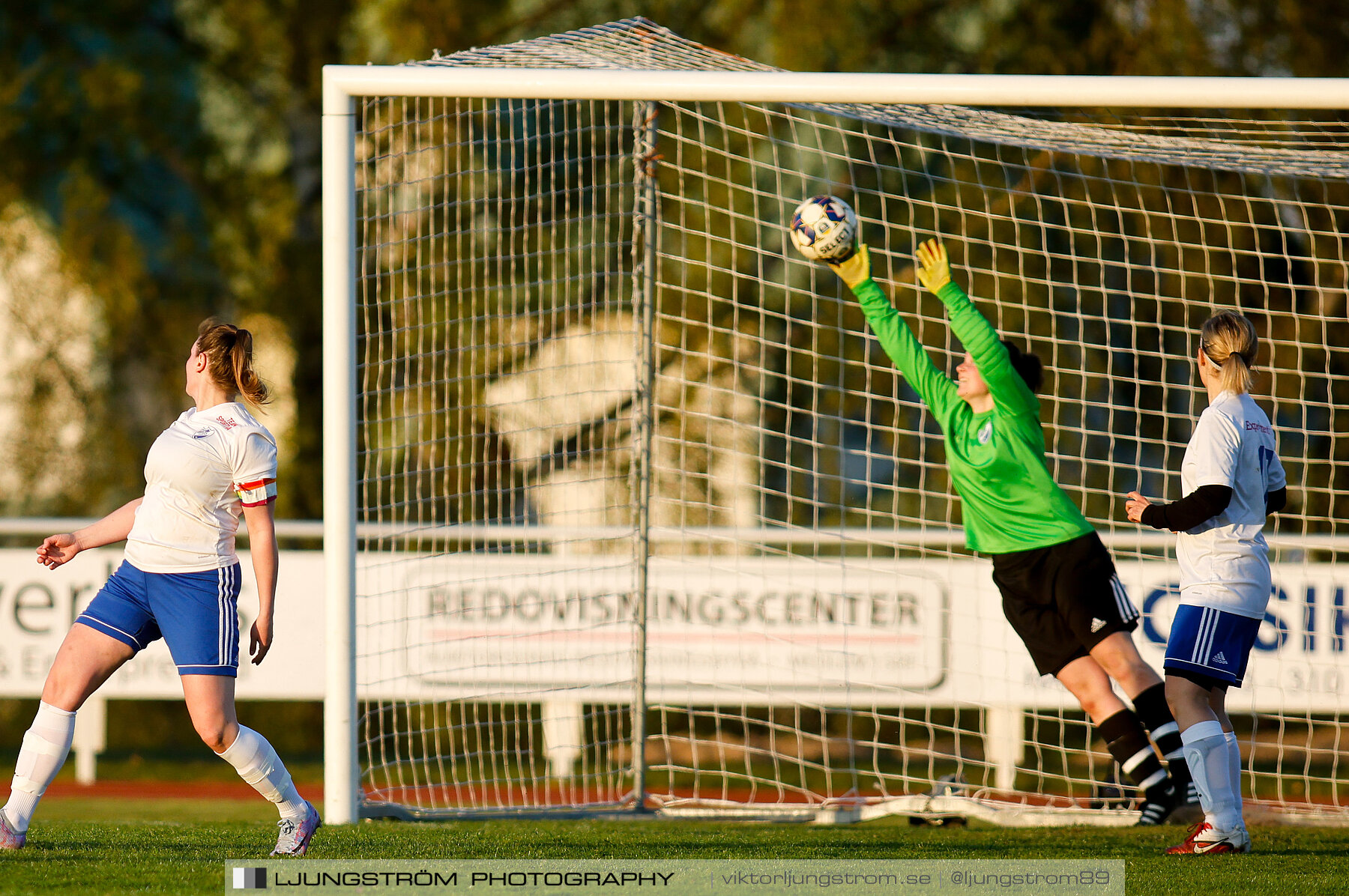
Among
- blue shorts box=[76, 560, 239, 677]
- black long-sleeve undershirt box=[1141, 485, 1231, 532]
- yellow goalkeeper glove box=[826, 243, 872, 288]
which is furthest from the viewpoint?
yellow goalkeeper glove box=[826, 243, 872, 288]

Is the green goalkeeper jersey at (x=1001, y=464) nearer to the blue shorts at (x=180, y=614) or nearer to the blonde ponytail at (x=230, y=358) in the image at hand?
the blonde ponytail at (x=230, y=358)

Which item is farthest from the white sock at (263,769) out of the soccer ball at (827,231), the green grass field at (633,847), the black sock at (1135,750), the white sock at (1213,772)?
the white sock at (1213,772)

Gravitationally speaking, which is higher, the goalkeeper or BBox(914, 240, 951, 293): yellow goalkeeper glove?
BBox(914, 240, 951, 293): yellow goalkeeper glove

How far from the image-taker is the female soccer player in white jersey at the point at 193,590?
376 centimetres

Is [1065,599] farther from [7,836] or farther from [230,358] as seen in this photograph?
[7,836]

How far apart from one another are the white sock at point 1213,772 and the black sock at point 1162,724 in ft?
0.92

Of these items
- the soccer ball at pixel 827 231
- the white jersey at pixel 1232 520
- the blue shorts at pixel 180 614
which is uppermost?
the soccer ball at pixel 827 231

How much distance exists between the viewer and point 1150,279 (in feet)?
32.7

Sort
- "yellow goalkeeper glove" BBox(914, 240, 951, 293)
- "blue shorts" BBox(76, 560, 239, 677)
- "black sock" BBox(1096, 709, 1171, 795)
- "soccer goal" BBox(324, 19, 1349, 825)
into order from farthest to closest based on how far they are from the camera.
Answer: "soccer goal" BBox(324, 19, 1349, 825) → "yellow goalkeeper glove" BBox(914, 240, 951, 293) → "black sock" BBox(1096, 709, 1171, 795) → "blue shorts" BBox(76, 560, 239, 677)

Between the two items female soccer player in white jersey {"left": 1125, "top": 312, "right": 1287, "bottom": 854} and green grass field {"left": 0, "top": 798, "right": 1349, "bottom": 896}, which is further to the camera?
female soccer player in white jersey {"left": 1125, "top": 312, "right": 1287, "bottom": 854}

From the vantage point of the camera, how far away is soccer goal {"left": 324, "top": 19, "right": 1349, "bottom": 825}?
18.9 feet

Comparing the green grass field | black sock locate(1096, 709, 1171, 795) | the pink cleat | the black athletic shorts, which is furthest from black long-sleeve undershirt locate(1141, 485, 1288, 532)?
the pink cleat

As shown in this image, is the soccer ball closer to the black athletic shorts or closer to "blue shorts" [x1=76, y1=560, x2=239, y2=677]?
the black athletic shorts

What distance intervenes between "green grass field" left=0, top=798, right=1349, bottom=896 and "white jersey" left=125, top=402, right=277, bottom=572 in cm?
94
